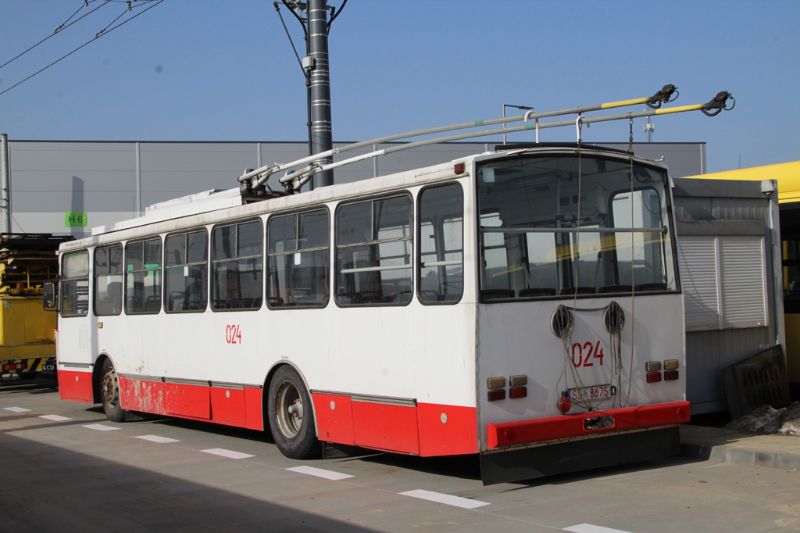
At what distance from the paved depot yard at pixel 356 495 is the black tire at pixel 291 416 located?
0.18m

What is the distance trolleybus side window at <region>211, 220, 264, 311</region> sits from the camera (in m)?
11.7

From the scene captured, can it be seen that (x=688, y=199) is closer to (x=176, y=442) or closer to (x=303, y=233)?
(x=303, y=233)

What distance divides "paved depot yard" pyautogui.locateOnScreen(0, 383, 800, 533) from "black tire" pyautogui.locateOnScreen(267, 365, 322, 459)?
0.59ft

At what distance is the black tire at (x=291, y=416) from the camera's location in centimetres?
1073

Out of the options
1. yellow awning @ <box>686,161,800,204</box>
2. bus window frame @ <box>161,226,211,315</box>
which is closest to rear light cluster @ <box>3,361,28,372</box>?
bus window frame @ <box>161,226,211,315</box>

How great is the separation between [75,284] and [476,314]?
10407 millimetres

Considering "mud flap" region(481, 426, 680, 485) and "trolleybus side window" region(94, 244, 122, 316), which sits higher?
"trolleybus side window" region(94, 244, 122, 316)

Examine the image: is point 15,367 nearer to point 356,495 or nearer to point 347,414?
point 347,414

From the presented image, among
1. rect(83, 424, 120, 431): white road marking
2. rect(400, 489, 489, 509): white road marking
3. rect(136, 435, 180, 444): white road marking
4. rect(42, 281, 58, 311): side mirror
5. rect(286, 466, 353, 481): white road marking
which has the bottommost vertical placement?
rect(83, 424, 120, 431): white road marking

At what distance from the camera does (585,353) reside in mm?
8992

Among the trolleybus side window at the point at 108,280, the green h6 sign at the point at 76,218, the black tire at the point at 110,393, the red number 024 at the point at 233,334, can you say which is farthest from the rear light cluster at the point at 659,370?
the green h6 sign at the point at 76,218

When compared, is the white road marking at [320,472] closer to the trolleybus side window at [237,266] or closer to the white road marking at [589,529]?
the trolleybus side window at [237,266]

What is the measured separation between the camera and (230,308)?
40.3ft

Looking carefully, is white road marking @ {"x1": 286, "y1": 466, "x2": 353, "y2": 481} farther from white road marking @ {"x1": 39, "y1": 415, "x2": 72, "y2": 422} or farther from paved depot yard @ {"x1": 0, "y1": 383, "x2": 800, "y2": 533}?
white road marking @ {"x1": 39, "y1": 415, "x2": 72, "y2": 422}
